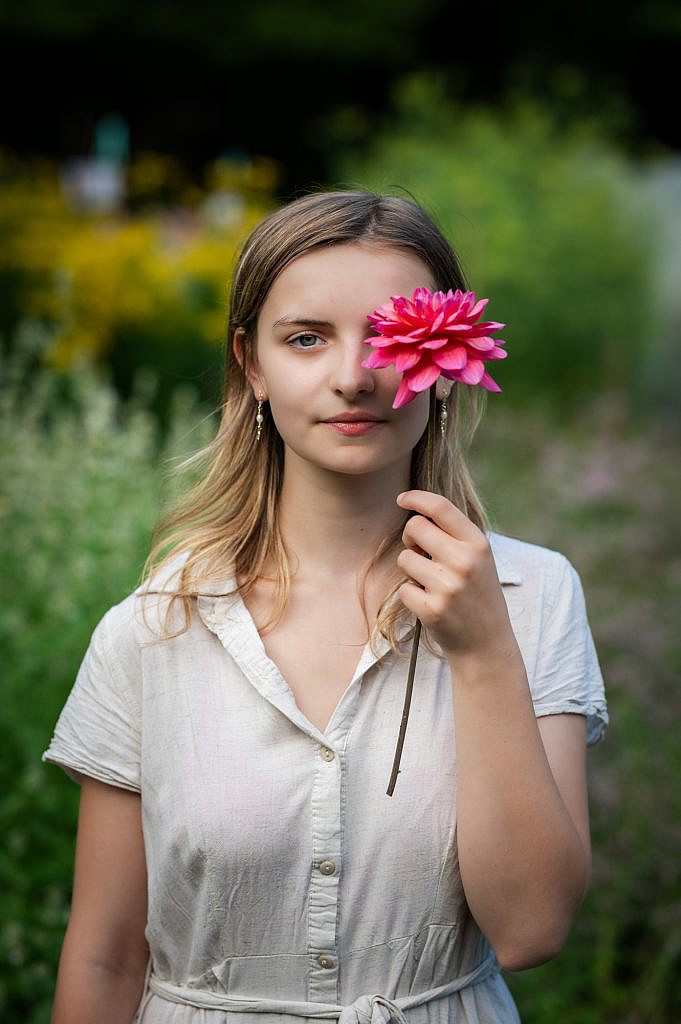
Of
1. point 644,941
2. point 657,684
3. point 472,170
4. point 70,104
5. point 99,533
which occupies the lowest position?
point 644,941

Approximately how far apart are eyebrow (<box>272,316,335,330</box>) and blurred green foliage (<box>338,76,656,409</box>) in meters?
7.20

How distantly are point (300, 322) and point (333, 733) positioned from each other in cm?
55

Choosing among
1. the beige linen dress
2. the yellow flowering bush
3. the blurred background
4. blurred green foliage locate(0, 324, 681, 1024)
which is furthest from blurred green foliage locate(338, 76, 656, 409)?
the beige linen dress

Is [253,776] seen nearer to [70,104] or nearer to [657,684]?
[657,684]

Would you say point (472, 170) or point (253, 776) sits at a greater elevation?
point (472, 170)

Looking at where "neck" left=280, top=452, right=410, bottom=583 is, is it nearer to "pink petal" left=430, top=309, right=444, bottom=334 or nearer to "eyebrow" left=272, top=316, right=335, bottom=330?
"eyebrow" left=272, top=316, right=335, bottom=330

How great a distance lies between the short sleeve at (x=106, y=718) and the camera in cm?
168

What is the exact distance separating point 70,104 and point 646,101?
8.01 m

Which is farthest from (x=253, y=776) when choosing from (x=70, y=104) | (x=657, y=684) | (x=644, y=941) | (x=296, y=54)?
(x=70, y=104)

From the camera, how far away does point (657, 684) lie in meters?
3.53

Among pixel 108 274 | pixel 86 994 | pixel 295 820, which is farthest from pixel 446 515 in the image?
pixel 108 274

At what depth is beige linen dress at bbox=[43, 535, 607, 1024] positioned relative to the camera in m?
1.57

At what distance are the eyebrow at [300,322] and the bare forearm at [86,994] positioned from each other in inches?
35.7

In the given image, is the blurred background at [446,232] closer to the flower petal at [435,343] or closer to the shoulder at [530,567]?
the shoulder at [530,567]
